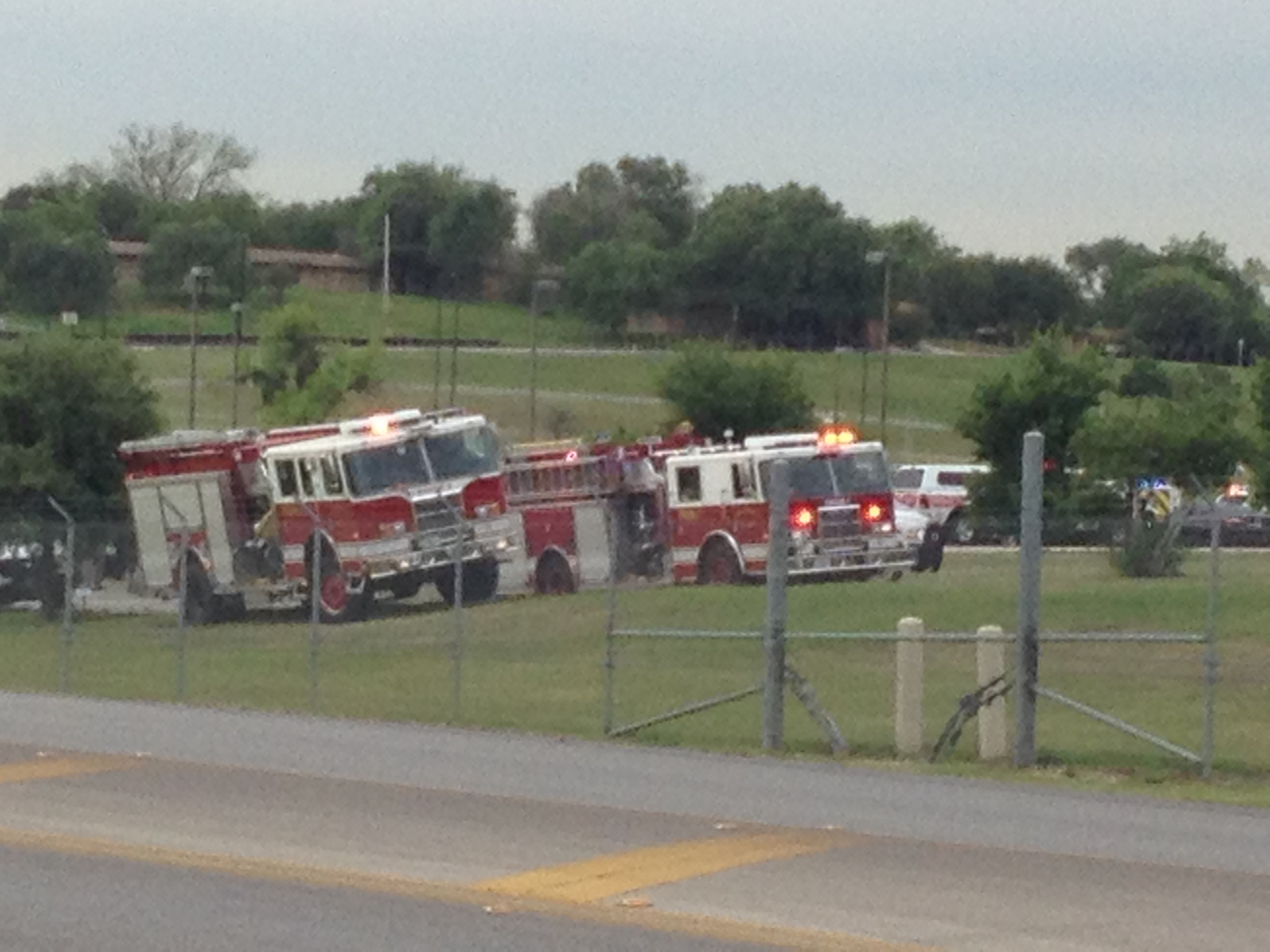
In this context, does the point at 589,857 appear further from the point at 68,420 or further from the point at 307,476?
the point at 68,420

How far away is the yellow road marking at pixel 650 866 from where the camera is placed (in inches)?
453

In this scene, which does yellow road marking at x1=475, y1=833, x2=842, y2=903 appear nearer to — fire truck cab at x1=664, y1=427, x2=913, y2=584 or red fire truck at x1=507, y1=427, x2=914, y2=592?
fire truck cab at x1=664, y1=427, x2=913, y2=584

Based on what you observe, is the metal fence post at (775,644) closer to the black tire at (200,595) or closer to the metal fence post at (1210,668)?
the metal fence post at (1210,668)

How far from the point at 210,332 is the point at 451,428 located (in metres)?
69.4

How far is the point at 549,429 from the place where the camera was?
7494 centimetres

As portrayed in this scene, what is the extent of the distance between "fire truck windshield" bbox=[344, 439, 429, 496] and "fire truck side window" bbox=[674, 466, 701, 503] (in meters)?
4.17

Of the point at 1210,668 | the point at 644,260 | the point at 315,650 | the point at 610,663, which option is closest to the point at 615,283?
the point at 644,260

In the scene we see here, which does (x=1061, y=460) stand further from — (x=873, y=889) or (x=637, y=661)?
(x=873, y=889)

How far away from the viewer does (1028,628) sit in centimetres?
1767

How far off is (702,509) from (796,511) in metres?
1.89

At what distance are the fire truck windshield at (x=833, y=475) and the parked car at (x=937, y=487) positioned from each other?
21.8ft

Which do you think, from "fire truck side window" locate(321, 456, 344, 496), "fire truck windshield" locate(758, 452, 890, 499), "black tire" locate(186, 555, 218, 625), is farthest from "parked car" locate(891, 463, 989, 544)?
"black tire" locate(186, 555, 218, 625)

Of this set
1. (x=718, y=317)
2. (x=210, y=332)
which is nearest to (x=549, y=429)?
(x=210, y=332)

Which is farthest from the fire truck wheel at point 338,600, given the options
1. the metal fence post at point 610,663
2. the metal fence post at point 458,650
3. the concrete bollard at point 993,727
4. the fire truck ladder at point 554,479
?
the concrete bollard at point 993,727
